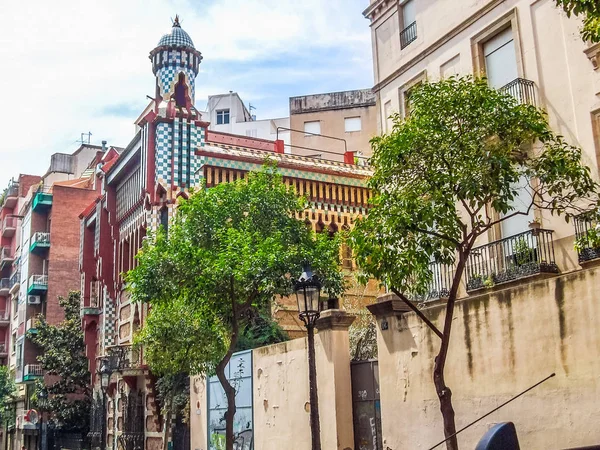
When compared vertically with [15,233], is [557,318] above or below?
below

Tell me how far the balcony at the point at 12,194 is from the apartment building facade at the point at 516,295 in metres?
49.6

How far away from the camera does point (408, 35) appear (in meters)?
18.6

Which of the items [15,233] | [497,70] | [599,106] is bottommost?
[599,106]

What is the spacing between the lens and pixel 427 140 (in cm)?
1062

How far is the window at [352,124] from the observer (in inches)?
1799

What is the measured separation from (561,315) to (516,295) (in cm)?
90

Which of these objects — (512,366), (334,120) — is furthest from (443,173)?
(334,120)

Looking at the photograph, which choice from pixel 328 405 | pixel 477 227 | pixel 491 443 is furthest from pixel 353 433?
pixel 491 443

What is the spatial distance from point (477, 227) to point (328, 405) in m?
6.80

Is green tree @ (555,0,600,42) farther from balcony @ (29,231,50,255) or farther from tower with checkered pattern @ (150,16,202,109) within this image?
balcony @ (29,231,50,255)

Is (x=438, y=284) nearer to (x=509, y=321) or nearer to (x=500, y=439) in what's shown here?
(x=509, y=321)

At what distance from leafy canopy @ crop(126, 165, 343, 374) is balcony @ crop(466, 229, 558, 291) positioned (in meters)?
4.24

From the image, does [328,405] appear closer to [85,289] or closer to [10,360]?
[85,289]

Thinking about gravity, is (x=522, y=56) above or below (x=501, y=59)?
below
